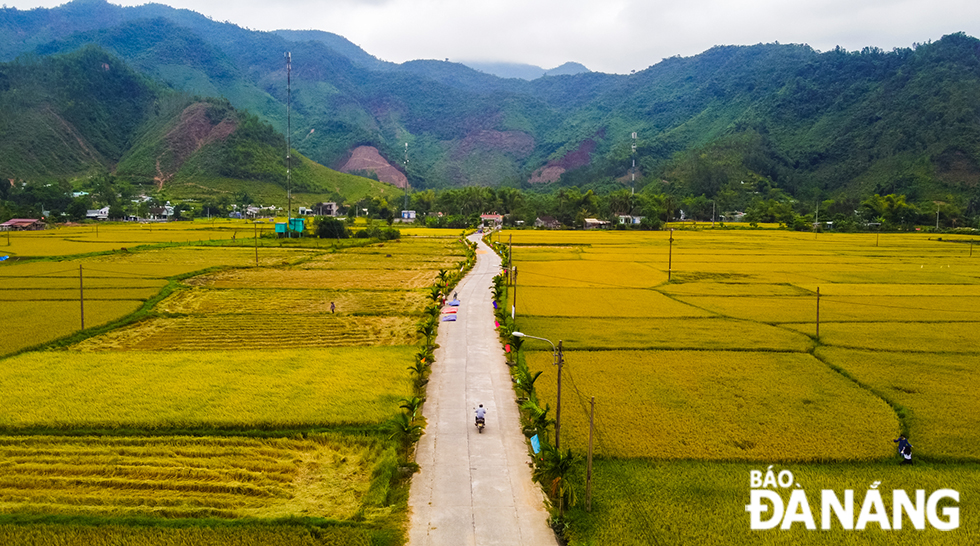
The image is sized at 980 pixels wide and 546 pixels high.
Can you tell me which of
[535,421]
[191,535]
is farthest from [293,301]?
[191,535]

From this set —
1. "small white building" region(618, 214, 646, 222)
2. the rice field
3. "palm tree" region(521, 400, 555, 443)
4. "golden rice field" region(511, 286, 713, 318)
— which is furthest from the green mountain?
the rice field

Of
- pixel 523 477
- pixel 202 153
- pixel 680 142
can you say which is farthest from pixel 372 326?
pixel 680 142

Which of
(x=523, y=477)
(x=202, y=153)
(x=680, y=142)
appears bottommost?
(x=523, y=477)

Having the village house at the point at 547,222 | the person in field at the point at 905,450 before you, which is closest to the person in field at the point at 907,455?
the person in field at the point at 905,450

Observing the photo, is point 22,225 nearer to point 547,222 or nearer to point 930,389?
point 547,222

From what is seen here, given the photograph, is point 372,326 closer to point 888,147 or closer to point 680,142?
point 888,147

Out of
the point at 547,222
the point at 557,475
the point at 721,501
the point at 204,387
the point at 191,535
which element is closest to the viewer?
the point at 191,535
